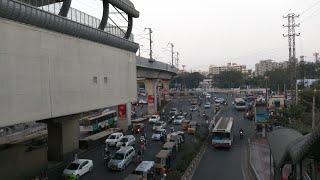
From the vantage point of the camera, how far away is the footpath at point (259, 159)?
2751 centimetres

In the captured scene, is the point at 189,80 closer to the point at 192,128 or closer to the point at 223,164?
the point at 192,128

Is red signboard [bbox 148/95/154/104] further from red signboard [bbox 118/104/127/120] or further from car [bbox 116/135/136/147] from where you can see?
car [bbox 116/135/136/147]

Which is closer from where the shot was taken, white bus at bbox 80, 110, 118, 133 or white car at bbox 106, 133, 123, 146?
white car at bbox 106, 133, 123, 146

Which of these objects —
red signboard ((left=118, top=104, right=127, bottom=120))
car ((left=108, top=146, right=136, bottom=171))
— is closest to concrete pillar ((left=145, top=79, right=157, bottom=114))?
red signboard ((left=118, top=104, right=127, bottom=120))

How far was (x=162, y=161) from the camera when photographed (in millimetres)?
29516

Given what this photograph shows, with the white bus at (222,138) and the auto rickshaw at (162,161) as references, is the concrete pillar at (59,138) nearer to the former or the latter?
→ the auto rickshaw at (162,161)

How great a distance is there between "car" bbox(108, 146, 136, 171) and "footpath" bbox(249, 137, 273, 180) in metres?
8.91

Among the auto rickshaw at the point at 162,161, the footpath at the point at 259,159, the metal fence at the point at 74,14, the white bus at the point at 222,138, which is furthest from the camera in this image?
the white bus at the point at 222,138

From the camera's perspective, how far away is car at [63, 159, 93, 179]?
90.4 ft

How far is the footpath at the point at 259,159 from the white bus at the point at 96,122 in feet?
59.3

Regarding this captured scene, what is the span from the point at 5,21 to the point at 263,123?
115ft

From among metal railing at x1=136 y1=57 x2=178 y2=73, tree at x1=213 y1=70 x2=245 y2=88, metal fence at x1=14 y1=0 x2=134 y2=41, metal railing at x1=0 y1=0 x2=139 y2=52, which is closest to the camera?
metal railing at x1=0 y1=0 x2=139 y2=52

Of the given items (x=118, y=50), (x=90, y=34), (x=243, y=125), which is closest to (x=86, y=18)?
(x=90, y=34)

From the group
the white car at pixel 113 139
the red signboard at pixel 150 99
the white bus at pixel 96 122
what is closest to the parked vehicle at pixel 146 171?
the white car at pixel 113 139
